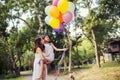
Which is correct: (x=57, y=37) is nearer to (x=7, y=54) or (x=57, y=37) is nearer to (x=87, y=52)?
(x=7, y=54)

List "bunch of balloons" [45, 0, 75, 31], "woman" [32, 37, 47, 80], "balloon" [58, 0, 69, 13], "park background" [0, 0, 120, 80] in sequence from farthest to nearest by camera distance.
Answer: "park background" [0, 0, 120, 80], "bunch of balloons" [45, 0, 75, 31], "balloon" [58, 0, 69, 13], "woman" [32, 37, 47, 80]


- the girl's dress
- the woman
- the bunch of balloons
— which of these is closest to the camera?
the woman

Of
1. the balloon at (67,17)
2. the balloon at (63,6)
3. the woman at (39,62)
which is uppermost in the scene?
the balloon at (63,6)

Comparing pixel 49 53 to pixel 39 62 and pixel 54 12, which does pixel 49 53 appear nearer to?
pixel 39 62

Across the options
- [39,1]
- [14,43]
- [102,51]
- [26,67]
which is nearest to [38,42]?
[39,1]

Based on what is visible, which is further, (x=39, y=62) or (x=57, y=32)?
(x=57, y=32)

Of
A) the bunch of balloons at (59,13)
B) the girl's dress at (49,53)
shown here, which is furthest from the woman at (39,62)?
the bunch of balloons at (59,13)

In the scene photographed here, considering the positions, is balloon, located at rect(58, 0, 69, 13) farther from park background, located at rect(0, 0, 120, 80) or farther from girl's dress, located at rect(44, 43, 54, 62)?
park background, located at rect(0, 0, 120, 80)

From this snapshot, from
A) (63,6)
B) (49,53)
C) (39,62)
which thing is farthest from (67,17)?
(39,62)

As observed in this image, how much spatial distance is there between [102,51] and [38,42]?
62.4 meters

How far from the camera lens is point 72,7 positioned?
8.88 m

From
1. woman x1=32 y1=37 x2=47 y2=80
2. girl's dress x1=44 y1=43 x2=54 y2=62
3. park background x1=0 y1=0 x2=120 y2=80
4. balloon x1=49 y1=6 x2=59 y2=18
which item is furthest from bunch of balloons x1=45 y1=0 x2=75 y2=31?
park background x1=0 y1=0 x2=120 y2=80

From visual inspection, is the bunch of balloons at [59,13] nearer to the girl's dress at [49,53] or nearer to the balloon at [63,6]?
the balloon at [63,6]

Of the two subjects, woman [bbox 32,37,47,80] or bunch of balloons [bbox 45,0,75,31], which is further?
bunch of balloons [bbox 45,0,75,31]
